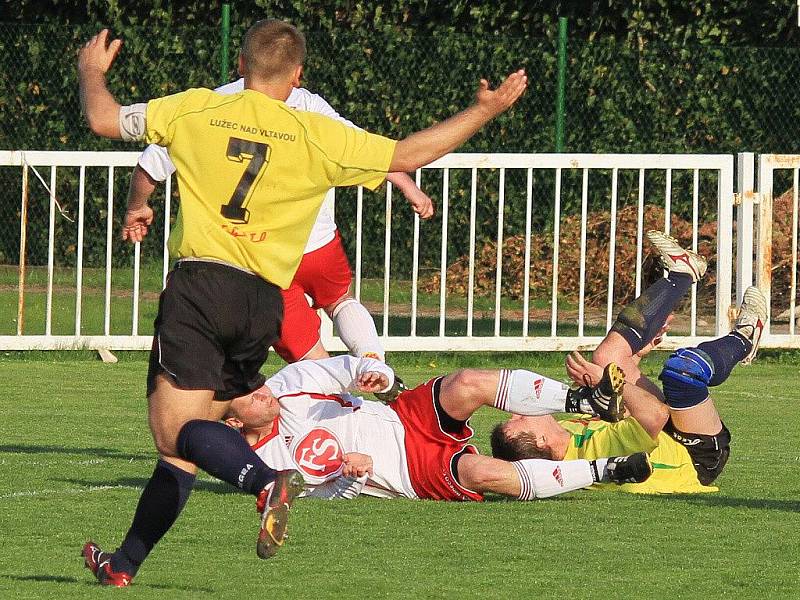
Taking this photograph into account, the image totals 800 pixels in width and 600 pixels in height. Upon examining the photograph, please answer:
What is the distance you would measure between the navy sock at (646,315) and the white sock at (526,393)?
47.5 inches

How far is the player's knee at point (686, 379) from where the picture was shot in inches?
292

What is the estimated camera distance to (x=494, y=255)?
596 inches

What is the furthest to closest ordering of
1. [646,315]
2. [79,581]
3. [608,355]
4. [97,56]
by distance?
1. [646,315]
2. [608,355]
3. [79,581]
4. [97,56]

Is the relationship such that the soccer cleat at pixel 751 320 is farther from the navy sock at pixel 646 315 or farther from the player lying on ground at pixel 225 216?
the player lying on ground at pixel 225 216

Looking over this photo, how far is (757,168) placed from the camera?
12977mm

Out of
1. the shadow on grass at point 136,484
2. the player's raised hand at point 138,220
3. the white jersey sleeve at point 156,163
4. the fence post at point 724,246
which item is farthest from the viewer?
the fence post at point 724,246

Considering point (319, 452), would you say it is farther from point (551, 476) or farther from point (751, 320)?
point (751, 320)

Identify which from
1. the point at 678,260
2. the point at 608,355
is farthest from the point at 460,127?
the point at 678,260

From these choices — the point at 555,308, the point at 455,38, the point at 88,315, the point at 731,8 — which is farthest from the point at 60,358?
the point at 731,8

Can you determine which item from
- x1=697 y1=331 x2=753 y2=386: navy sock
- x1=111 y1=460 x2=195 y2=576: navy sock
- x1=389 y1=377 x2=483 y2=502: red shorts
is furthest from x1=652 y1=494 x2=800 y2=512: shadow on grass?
x1=111 y1=460 x2=195 y2=576: navy sock

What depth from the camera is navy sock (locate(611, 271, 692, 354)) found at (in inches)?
320

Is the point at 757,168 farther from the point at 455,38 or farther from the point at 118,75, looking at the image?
the point at 118,75

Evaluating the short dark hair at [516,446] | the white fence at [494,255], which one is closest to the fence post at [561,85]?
the white fence at [494,255]

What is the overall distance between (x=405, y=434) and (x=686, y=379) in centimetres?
121
